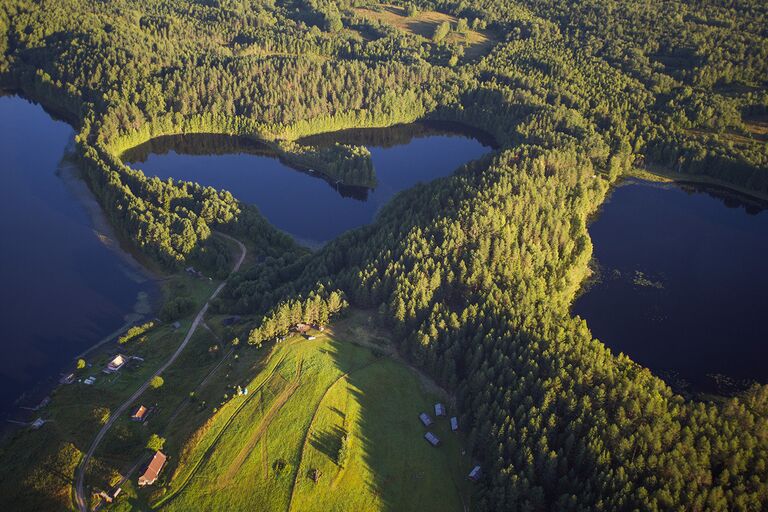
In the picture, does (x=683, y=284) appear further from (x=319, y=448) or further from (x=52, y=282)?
(x=52, y=282)

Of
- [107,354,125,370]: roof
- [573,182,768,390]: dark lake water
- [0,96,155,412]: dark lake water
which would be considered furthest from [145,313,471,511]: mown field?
[573,182,768,390]: dark lake water

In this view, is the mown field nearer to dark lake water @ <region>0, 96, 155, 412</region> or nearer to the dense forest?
the dense forest

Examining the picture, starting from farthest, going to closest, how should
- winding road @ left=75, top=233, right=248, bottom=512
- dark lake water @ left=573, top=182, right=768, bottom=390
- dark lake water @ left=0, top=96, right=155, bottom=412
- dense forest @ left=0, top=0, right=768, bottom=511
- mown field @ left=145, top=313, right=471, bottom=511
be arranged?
1. dark lake water @ left=573, top=182, right=768, bottom=390
2. dark lake water @ left=0, top=96, right=155, bottom=412
3. mown field @ left=145, top=313, right=471, bottom=511
4. winding road @ left=75, top=233, right=248, bottom=512
5. dense forest @ left=0, top=0, right=768, bottom=511

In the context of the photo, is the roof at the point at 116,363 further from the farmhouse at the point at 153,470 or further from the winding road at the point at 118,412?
the farmhouse at the point at 153,470

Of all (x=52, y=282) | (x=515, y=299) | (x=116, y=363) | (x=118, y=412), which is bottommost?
(x=52, y=282)

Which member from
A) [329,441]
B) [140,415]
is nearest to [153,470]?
[140,415]

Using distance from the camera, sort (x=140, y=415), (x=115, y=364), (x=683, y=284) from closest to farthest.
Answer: (x=140, y=415)
(x=115, y=364)
(x=683, y=284)
